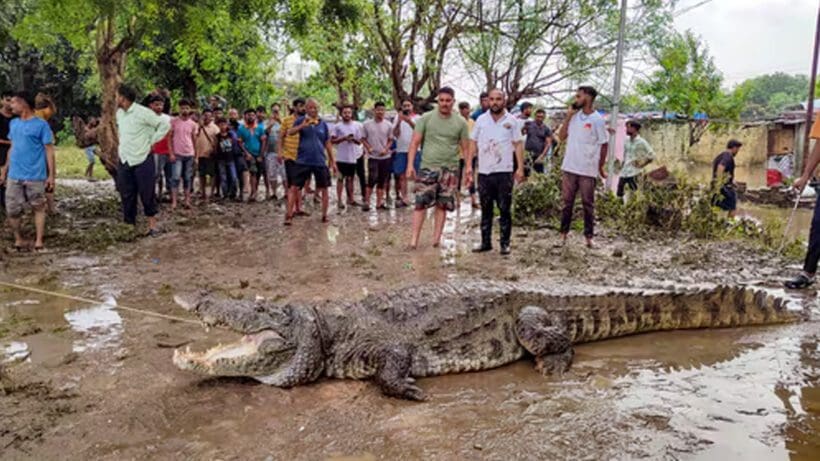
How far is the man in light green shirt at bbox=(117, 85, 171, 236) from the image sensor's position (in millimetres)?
7359

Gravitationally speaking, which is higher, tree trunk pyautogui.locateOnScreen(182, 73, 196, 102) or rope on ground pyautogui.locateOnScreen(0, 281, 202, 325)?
tree trunk pyautogui.locateOnScreen(182, 73, 196, 102)

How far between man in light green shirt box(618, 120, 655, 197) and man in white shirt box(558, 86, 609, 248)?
9.17ft

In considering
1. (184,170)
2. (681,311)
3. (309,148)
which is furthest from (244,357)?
(184,170)

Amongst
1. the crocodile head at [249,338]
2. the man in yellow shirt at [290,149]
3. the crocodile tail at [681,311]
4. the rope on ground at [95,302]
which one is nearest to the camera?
the crocodile head at [249,338]

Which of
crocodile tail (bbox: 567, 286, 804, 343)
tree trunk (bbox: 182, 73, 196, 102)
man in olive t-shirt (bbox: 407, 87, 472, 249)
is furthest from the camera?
tree trunk (bbox: 182, 73, 196, 102)

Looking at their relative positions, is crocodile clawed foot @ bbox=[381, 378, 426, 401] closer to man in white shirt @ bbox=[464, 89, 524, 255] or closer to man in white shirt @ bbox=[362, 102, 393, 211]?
man in white shirt @ bbox=[464, 89, 524, 255]

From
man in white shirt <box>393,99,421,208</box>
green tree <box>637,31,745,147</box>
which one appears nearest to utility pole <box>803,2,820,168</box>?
green tree <box>637,31,745,147</box>

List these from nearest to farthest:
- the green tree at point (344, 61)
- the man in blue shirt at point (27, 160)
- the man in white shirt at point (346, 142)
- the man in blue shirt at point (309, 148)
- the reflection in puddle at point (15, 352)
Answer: the reflection in puddle at point (15, 352), the man in blue shirt at point (27, 160), the man in blue shirt at point (309, 148), the man in white shirt at point (346, 142), the green tree at point (344, 61)

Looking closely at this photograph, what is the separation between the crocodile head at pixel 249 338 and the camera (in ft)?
11.3

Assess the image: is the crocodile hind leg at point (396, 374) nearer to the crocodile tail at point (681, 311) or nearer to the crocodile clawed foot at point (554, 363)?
the crocodile clawed foot at point (554, 363)

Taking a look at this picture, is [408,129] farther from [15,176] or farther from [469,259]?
[15,176]

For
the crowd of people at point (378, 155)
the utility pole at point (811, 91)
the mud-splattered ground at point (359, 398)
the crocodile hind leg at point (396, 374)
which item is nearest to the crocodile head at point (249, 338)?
the mud-splattered ground at point (359, 398)

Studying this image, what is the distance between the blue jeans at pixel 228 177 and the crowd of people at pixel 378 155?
374 millimetres

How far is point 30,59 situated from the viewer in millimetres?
23734
